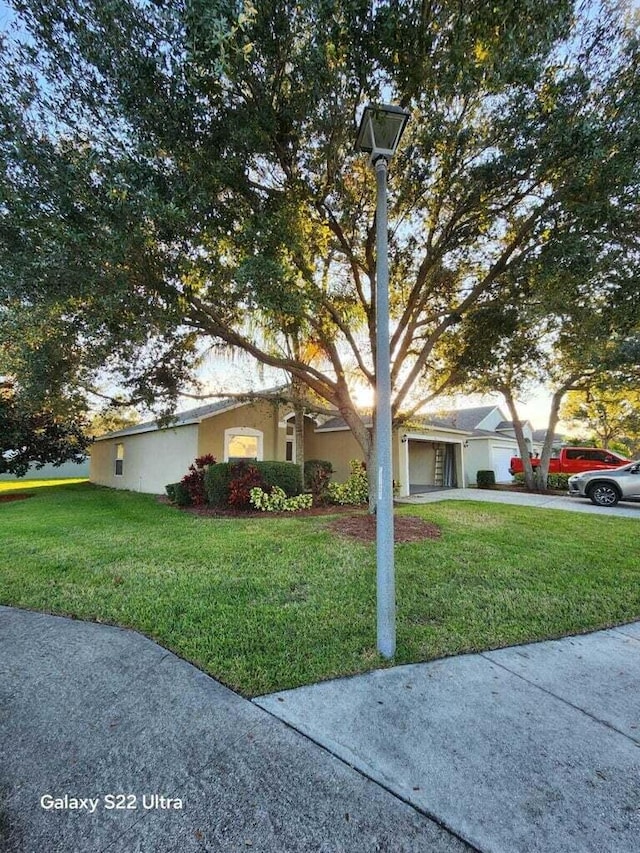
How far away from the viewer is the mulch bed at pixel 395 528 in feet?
23.7

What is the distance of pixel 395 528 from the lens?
7.88 metres

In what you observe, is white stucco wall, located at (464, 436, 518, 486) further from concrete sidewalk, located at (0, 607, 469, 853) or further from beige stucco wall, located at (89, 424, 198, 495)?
concrete sidewalk, located at (0, 607, 469, 853)

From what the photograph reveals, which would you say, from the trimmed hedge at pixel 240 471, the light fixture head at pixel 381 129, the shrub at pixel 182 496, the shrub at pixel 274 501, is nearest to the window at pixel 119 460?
the shrub at pixel 182 496

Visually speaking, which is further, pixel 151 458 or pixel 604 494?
pixel 151 458

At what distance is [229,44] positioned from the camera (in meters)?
3.75

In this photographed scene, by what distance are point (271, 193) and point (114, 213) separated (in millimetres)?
2470

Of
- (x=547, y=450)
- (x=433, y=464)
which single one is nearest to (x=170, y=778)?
(x=547, y=450)

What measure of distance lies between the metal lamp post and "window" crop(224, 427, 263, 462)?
11.0m

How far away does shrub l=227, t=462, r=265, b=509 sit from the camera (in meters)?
10.4

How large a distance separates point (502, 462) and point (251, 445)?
52.7ft

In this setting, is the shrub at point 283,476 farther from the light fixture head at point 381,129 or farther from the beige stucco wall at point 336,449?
the light fixture head at point 381,129

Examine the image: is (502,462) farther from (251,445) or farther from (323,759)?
(323,759)

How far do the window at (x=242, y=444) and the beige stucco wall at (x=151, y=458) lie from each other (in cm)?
116

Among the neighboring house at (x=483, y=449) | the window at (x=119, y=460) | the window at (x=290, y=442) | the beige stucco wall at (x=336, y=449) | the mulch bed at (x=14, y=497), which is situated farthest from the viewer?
the neighboring house at (x=483, y=449)
